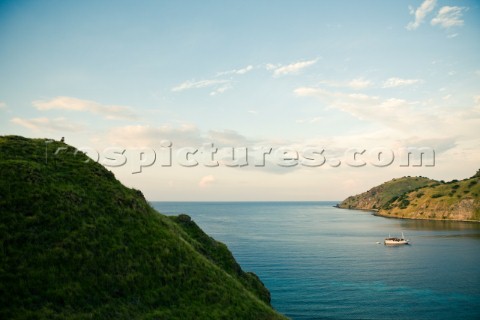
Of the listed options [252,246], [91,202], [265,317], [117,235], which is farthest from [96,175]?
[252,246]

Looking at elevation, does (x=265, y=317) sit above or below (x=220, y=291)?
below

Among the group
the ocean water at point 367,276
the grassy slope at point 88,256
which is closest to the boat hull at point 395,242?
the ocean water at point 367,276

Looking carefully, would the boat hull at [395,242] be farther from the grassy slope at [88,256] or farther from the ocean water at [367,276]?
the grassy slope at [88,256]

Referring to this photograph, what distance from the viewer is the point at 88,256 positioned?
28.2m

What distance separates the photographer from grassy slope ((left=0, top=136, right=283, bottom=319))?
24688mm

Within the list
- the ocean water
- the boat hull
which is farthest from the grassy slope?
the boat hull

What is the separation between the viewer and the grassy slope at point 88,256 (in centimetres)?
2469

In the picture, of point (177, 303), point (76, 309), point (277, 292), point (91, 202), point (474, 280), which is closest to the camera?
point (76, 309)

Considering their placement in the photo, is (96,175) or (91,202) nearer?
(91,202)

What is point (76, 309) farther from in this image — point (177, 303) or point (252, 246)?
point (252, 246)

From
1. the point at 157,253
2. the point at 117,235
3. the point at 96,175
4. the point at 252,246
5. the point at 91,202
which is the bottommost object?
the point at 252,246

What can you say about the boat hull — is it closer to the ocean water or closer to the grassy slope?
the ocean water

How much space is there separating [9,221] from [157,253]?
13.7 meters

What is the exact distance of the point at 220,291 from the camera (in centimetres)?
3344
